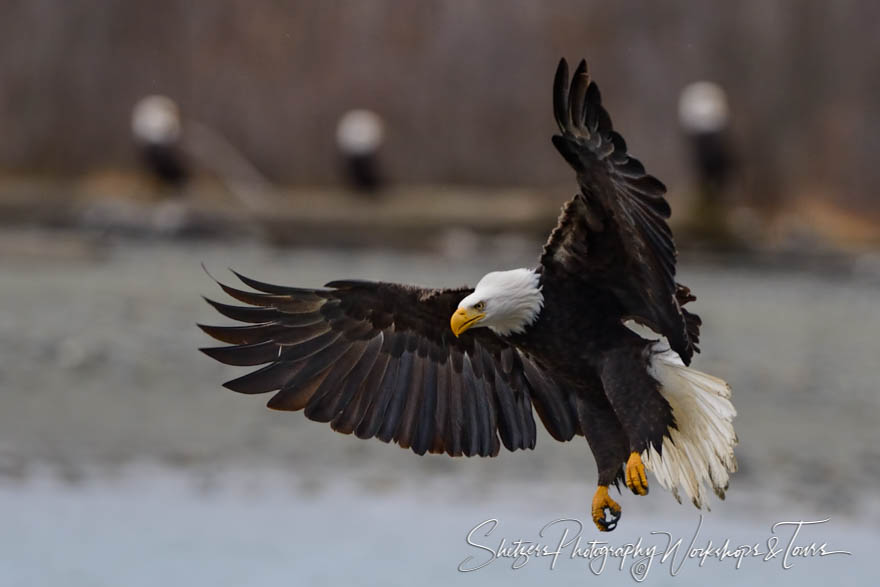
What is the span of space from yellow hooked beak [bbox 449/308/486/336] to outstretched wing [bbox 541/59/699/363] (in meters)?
0.22

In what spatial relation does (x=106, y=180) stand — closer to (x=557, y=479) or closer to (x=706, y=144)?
(x=706, y=144)

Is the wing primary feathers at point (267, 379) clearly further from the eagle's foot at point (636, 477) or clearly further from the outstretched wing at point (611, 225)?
the eagle's foot at point (636, 477)

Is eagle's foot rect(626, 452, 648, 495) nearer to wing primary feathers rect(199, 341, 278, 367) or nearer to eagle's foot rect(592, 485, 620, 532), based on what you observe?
eagle's foot rect(592, 485, 620, 532)

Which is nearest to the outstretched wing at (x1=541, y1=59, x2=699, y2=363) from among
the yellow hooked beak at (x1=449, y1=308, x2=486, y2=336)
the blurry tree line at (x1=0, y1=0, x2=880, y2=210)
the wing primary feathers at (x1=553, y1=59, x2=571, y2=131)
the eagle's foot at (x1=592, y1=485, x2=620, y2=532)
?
the wing primary feathers at (x1=553, y1=59, x2=571, y2=131)

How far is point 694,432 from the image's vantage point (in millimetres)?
3883

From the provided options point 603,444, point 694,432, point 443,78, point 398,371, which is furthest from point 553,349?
point 443,78

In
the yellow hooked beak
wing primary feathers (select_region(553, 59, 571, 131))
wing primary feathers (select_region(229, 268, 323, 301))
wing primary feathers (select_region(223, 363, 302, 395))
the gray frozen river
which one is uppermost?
wing primary feathers (select_region(553, 59, 571, 131))

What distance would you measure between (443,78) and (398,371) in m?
9.94

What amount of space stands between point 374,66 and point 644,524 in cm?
883

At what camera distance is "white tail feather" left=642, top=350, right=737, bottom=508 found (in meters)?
3.81

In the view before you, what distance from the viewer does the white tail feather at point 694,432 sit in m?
3.81

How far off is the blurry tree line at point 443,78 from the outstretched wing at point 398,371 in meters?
8.35

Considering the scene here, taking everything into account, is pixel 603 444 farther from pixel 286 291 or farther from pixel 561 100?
pixel 561 100

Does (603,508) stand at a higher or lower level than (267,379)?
lower
